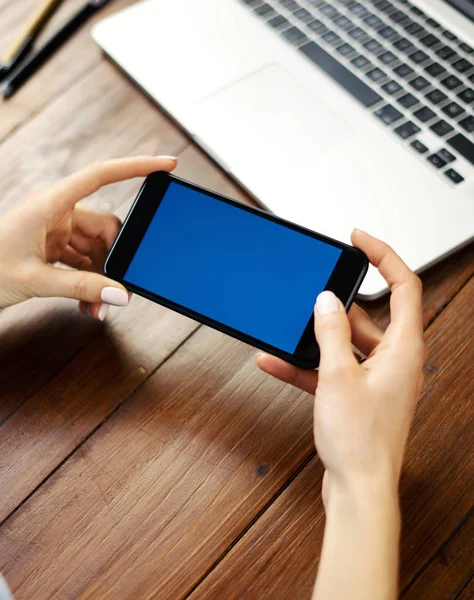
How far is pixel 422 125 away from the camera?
26.2 inches

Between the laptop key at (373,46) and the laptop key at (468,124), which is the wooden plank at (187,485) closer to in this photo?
the laptop key at (468,124)

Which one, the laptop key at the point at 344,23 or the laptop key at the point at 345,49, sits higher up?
the laptop key at the point at 344,23

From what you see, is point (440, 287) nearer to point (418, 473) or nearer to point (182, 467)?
point (418, 473)

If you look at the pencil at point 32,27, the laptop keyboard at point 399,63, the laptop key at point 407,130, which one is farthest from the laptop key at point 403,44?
the pencil at point 32,27

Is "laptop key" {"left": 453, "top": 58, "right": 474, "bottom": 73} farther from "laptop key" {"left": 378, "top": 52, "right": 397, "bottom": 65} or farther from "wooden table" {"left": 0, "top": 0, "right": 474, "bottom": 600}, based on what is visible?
"wooden table" {"left": 0, "top": 0, "right": 474, "bottom": 600}

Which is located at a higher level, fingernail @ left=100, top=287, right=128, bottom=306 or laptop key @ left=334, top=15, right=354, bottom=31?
fingernail @ left=100, top=287, right=128, bottom=306

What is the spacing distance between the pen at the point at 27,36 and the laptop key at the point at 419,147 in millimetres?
525

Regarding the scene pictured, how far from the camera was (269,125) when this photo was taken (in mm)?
689

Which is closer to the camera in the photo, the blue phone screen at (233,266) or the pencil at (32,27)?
the blue phone screen at (233,266)

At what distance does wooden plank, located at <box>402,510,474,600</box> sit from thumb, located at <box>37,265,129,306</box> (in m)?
0.37

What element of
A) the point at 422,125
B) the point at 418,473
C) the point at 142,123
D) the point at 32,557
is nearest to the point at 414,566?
the point at 418,473

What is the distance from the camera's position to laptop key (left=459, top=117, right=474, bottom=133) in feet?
2.15

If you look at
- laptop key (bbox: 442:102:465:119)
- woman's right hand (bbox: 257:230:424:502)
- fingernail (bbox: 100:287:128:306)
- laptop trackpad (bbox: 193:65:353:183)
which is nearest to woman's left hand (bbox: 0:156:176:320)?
fingernail (bbox: 100:287:128:306)

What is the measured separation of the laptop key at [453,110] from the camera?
661mm
